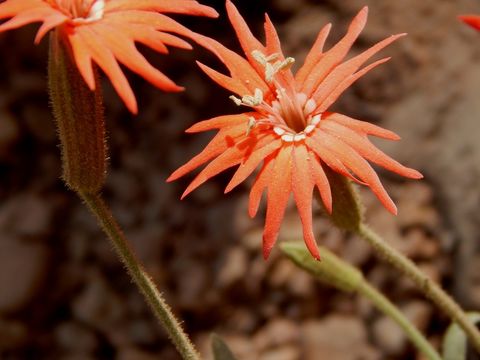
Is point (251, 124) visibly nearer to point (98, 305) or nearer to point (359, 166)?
point (359, 166)

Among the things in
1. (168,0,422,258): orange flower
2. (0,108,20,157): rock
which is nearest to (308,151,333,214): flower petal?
(168,0,422,258): orange flower

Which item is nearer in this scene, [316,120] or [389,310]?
[316,120]

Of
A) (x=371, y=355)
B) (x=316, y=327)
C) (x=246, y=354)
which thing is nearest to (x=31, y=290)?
(x=246, y=354)

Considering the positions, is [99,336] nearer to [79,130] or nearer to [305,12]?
[305,12]

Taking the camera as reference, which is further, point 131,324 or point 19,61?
point 19,61

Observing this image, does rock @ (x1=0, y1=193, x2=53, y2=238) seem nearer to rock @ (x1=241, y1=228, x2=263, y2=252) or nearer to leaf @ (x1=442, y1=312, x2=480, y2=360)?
rock @ (x1=241, y1=228, x2=263, y2=252)

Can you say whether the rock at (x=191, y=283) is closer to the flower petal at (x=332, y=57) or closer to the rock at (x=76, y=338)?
the rock at (x=76, y=338)

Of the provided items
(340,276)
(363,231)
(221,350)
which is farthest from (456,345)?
(221,350)
